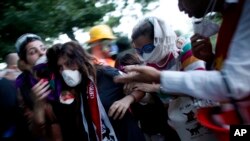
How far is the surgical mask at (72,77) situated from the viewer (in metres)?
2.58

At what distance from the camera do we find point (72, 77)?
258 centimetres

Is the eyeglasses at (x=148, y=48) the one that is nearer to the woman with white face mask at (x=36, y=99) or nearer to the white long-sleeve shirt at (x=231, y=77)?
the woman with white face mask at (x=36, y=99)

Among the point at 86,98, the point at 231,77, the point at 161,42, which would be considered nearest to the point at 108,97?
the point at 86,98

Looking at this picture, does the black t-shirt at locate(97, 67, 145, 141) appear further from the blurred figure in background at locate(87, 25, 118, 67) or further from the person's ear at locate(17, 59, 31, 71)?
the blurred figure in background at locate(87, 25, 118, 67)

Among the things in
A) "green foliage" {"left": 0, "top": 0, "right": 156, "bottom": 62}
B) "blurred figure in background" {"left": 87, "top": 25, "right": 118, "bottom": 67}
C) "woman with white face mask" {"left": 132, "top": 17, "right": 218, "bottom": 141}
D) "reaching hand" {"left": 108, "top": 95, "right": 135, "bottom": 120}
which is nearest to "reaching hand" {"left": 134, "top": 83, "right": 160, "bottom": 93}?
"woman with white face mask" {"left": 132, "top": 17, "right": 218, "bottom": 141}

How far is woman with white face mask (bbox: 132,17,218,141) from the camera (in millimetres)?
2090

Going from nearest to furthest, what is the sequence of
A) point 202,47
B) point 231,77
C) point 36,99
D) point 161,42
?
1. point 231,77
2. point 202,47
3. point 161,42
4. point 36,99

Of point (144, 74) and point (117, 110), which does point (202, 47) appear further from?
point (117, 110)

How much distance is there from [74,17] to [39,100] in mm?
4126

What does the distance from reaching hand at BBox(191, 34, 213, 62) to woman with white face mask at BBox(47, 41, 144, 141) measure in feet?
2.81

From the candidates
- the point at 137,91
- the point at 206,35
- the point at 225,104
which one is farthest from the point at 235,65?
the point at 137,91

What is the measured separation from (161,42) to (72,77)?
0.69 meters

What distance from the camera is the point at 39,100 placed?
8.24 ft

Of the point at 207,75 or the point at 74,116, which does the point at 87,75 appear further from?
the point at 207,75
